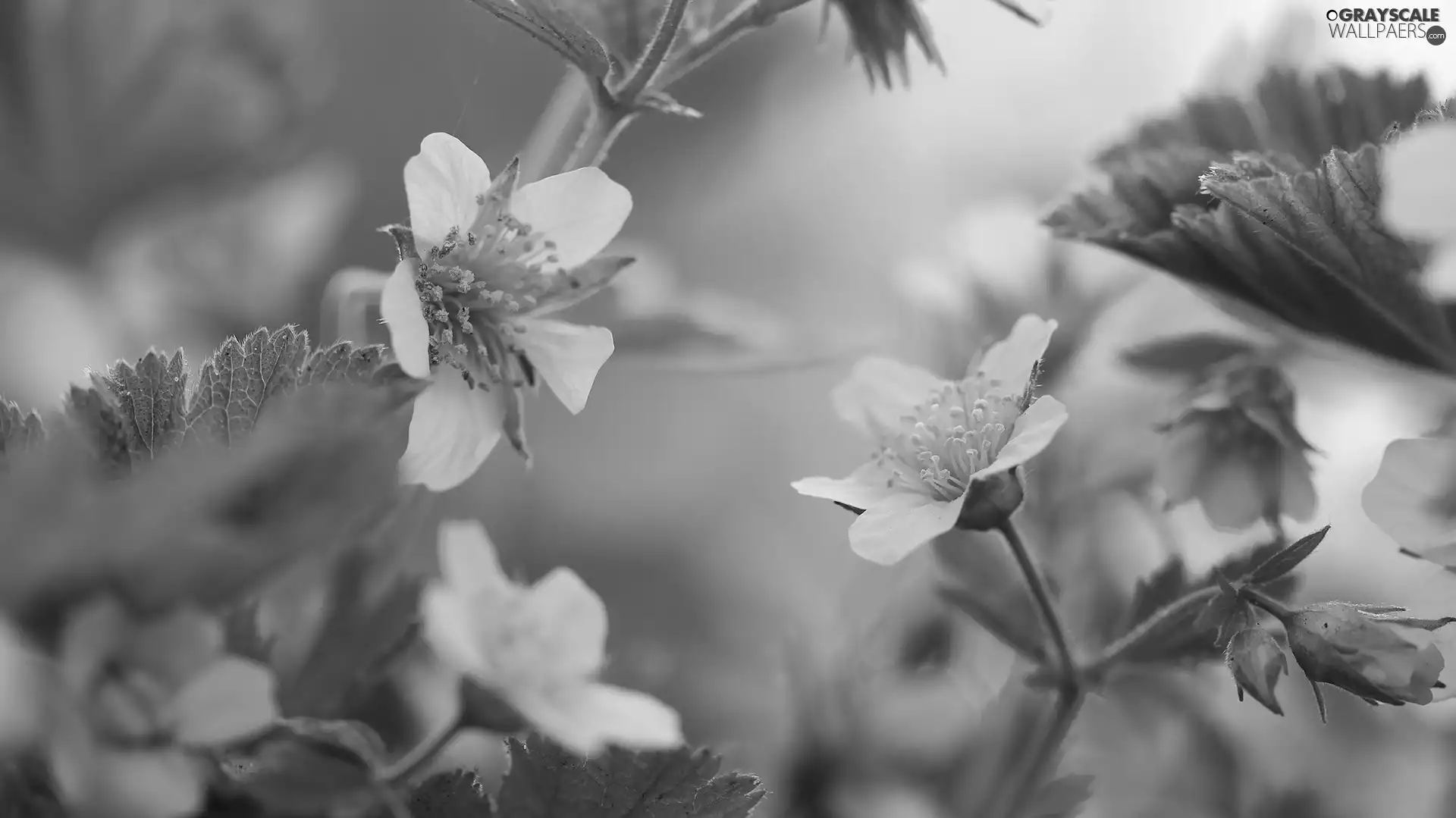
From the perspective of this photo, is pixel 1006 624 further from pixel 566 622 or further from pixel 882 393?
pixel 566 622

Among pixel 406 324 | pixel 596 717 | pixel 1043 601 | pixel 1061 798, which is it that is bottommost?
pixel 1061 798

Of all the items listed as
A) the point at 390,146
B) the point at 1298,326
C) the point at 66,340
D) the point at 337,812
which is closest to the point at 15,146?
the point at 66,340

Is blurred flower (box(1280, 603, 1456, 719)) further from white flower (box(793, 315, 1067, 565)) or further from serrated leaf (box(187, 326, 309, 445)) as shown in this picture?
serrated leaf (box(187, 326, 309, 445))

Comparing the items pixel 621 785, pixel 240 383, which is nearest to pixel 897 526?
pixel 621 785

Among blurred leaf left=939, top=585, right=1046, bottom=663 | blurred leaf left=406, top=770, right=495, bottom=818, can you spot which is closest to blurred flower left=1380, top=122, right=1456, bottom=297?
blurred leaf left=939, top=585, right=1046, bottom=663

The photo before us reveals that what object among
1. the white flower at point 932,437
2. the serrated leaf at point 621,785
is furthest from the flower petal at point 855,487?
the serrated leaf at point 621,785

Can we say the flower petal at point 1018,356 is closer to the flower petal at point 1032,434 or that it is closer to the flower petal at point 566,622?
the flower petal at point 1032,434
